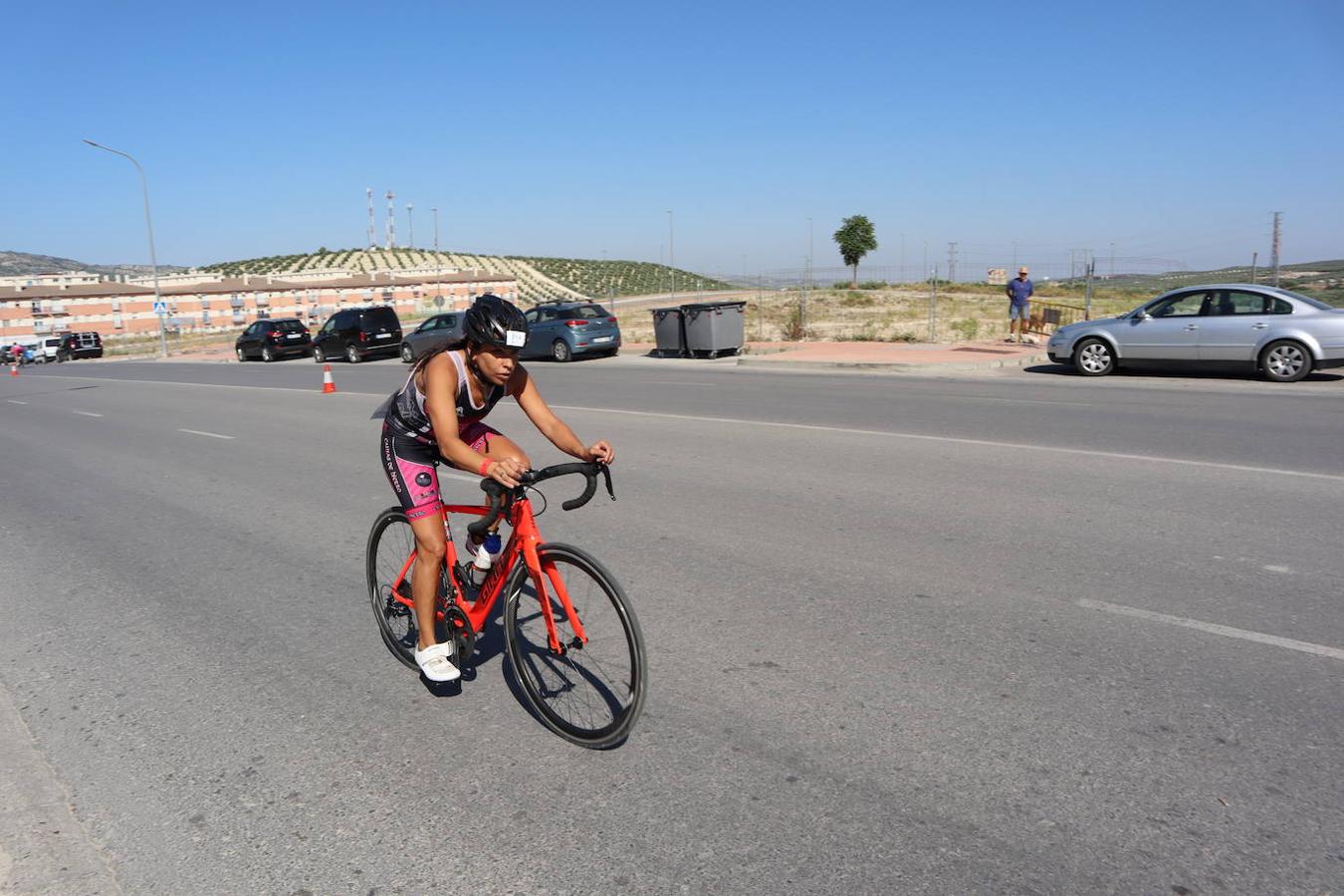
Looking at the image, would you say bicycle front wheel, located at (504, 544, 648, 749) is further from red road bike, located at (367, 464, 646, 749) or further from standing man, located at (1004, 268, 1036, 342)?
standing man, located at (1004, 268, 1036, 342)

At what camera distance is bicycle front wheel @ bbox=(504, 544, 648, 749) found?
12.0ft

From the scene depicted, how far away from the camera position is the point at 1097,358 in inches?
680

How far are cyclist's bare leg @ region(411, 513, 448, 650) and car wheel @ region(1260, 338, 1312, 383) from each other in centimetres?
1556

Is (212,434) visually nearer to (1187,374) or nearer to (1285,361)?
(1187,374)

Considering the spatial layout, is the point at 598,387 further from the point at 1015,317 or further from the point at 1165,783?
the point at 1165,783

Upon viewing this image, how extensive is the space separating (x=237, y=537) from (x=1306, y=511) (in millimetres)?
7844

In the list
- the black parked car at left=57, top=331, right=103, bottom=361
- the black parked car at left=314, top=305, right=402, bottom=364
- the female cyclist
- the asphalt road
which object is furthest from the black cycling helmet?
the black parked car at left=57, top=331, right=103, bottom=361

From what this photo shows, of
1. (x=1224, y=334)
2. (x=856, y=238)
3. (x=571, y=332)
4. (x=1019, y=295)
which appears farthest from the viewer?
(x=856, y=238)

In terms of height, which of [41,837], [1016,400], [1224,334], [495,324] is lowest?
[41,837]

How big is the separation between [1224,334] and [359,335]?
24377mm

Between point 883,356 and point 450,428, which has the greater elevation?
point 450,428

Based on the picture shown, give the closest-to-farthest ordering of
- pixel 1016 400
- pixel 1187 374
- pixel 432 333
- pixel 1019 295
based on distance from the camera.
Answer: pixel 1016 400 → pixel 1187 374 → pixel 1019 295 → pixel 432 333

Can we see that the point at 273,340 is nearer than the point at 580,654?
No

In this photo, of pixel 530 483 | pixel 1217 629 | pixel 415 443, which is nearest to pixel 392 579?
pixel 415 443
